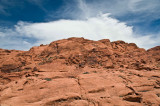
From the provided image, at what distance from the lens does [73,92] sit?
924 cm

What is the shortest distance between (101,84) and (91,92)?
4.63 feet

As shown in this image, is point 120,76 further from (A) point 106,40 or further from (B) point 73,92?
(A) point 106,40

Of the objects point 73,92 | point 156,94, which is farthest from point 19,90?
point 156,94

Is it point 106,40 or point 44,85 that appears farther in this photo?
point 106,40

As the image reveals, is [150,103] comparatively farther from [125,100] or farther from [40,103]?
[40,103]

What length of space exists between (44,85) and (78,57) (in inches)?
309

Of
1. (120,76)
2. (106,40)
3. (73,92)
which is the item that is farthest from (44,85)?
(106,40)

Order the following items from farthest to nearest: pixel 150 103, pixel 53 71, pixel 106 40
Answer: pixel 106 40 → pixel 53 71 → pixel 150 103

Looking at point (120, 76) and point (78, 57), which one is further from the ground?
point (78, 57)

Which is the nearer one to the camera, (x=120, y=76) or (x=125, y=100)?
(x=125, y=100)

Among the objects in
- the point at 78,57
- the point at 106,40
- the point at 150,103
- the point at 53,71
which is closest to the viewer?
the point at 150,103

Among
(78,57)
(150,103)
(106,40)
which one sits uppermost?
→ (106,40)

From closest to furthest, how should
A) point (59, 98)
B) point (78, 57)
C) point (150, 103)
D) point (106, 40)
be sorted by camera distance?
point (150, 103) < point (59, 98) < point (78, 57) < point (106, 40)

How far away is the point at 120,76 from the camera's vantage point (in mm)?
12133
